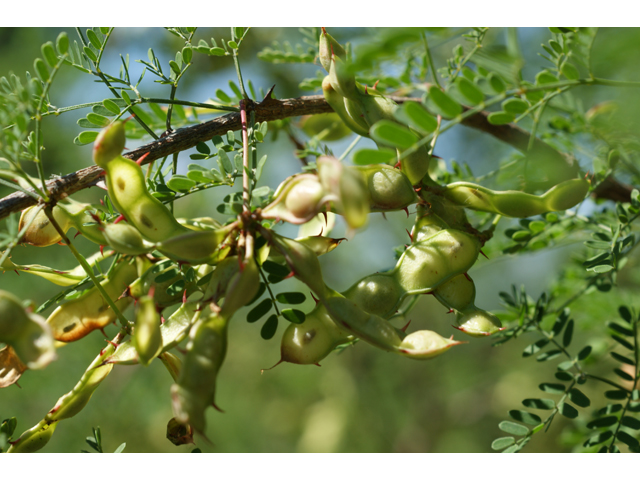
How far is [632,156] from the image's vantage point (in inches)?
39.2

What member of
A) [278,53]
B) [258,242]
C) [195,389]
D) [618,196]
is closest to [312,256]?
[258,242]

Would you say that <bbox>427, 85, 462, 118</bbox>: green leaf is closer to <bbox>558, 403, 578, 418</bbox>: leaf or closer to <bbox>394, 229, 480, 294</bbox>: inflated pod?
<bbox>394, 229, 480, 294</bbox>: inflated pod

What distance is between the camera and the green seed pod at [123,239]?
0.66 m

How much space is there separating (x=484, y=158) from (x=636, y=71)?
5.69ft

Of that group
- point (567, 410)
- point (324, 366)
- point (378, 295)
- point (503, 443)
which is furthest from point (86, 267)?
point (324, 366)

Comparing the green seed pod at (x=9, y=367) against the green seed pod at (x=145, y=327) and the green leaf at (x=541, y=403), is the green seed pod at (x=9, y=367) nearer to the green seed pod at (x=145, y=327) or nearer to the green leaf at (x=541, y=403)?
the green seed pod at (x=145, y=327)

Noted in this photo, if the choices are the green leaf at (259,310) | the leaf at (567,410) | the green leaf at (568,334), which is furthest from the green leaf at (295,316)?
the green leaf at (568,334)

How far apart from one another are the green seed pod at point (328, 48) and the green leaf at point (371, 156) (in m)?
0.29

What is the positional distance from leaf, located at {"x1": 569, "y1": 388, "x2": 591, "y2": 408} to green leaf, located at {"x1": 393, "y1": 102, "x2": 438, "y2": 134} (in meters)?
0.76

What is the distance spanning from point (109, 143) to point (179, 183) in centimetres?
18

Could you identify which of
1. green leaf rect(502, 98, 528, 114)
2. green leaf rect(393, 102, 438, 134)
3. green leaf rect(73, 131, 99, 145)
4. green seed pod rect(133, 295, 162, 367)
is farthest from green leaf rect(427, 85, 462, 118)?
green leaf rect(73, 131, 99, 145)

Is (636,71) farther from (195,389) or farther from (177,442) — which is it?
(177,442)

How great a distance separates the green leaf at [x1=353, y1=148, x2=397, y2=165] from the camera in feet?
2.19

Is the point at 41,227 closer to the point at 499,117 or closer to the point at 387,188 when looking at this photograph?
the point at 387,188
